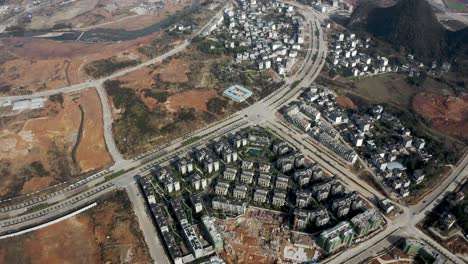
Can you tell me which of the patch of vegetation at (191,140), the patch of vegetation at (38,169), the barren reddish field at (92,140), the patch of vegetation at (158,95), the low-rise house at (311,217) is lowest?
Result: the patch of vegetation at (38,169)

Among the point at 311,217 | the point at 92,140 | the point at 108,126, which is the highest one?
the point at 311,217

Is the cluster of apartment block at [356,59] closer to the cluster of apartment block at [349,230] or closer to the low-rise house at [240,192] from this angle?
the cluster of apartment block at [349,230]

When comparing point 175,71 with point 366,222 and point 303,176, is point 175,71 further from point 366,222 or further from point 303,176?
point 366,222

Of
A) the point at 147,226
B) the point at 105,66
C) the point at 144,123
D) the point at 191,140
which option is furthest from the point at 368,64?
the point at 147,226

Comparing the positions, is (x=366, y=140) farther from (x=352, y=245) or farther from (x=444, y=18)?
(x=444, y=18)

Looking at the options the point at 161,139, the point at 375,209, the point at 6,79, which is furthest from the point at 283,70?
the point at 6,79

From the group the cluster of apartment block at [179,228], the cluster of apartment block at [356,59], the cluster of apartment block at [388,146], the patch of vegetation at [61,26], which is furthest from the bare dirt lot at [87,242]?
the patch of vegetation at [61,26]
